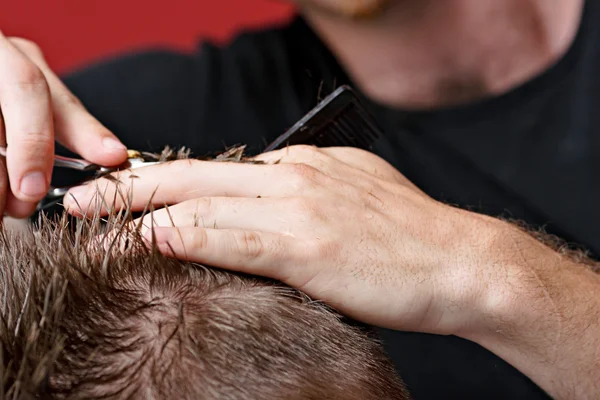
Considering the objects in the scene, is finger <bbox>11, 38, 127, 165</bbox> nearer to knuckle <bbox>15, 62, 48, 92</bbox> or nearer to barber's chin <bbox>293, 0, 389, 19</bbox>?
knuckle <bbox>15, 62, 48, 92</bbox>

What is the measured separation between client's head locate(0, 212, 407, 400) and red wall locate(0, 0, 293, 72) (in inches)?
59.9

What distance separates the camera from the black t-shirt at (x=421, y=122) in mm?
1243

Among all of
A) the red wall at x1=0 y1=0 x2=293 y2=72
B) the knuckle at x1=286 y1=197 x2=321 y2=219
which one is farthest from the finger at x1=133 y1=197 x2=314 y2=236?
the red wall at x1=0 y1=0 x2=293 y2=72

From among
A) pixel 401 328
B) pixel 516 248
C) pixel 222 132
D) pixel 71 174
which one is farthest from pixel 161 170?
pixel 222 132

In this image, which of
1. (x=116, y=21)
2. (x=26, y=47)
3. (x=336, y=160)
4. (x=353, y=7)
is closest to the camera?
(x=336, y=160)

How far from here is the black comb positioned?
2.36 feet

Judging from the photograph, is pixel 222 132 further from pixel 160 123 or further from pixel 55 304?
pixel 55 304

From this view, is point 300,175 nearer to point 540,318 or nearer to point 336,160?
point 336,160

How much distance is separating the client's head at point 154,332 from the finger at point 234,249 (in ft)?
0.04

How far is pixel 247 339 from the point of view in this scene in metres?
0.54

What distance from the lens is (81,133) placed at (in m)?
0.71

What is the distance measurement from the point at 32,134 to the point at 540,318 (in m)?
0.54

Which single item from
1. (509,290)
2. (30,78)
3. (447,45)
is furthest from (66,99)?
(447,45)

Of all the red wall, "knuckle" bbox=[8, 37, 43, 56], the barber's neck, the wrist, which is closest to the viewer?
the wrist
